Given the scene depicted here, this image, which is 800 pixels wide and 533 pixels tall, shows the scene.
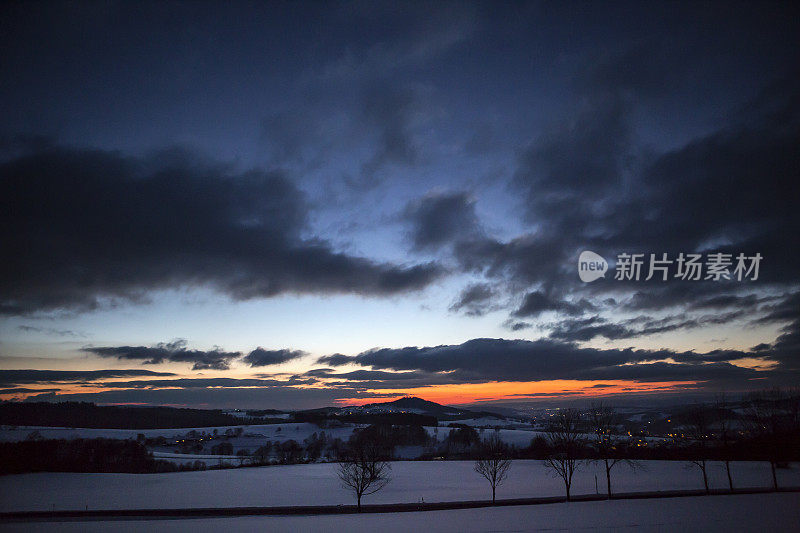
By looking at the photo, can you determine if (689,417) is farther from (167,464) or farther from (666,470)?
(167,464)

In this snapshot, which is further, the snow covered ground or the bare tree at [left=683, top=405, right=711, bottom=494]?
the bare tree at [left=683, top=405, right=711, bottom=494]

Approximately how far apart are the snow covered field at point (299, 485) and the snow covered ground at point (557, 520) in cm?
1206

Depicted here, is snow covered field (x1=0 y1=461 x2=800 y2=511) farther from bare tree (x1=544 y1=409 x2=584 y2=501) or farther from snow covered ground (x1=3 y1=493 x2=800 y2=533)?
snow covered ground (x1=3 y1=493 x2=800 y2=533)

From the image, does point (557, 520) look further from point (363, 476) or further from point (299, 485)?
point (299, 485)

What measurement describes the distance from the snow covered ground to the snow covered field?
1206 cm

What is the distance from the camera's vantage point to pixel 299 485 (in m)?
74.8

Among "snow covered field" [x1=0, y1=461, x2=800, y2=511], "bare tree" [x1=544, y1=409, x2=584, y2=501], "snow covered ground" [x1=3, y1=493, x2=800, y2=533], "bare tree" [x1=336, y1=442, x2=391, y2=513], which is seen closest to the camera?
"snow covered ground" [x1=3, y1=493, x2=800, y2=533]

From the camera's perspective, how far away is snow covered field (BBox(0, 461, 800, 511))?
5947 cm

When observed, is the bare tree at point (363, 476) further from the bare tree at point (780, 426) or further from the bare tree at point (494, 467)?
the bare tree at point (780, 426)

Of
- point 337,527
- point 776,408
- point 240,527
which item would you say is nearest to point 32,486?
point 240,527

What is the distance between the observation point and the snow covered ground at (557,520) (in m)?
34.3

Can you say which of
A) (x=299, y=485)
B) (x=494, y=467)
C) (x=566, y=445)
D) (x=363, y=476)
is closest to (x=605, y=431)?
(x=566, y=445)

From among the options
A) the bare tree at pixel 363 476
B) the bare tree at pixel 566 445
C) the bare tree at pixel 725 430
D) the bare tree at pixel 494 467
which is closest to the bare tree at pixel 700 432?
the bare tree at pixel 725 430

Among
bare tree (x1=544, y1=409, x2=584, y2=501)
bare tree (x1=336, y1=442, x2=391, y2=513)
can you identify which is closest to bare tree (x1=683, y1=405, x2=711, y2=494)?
bare tree (x1=544, y1=409, x2=584, y2=501)
